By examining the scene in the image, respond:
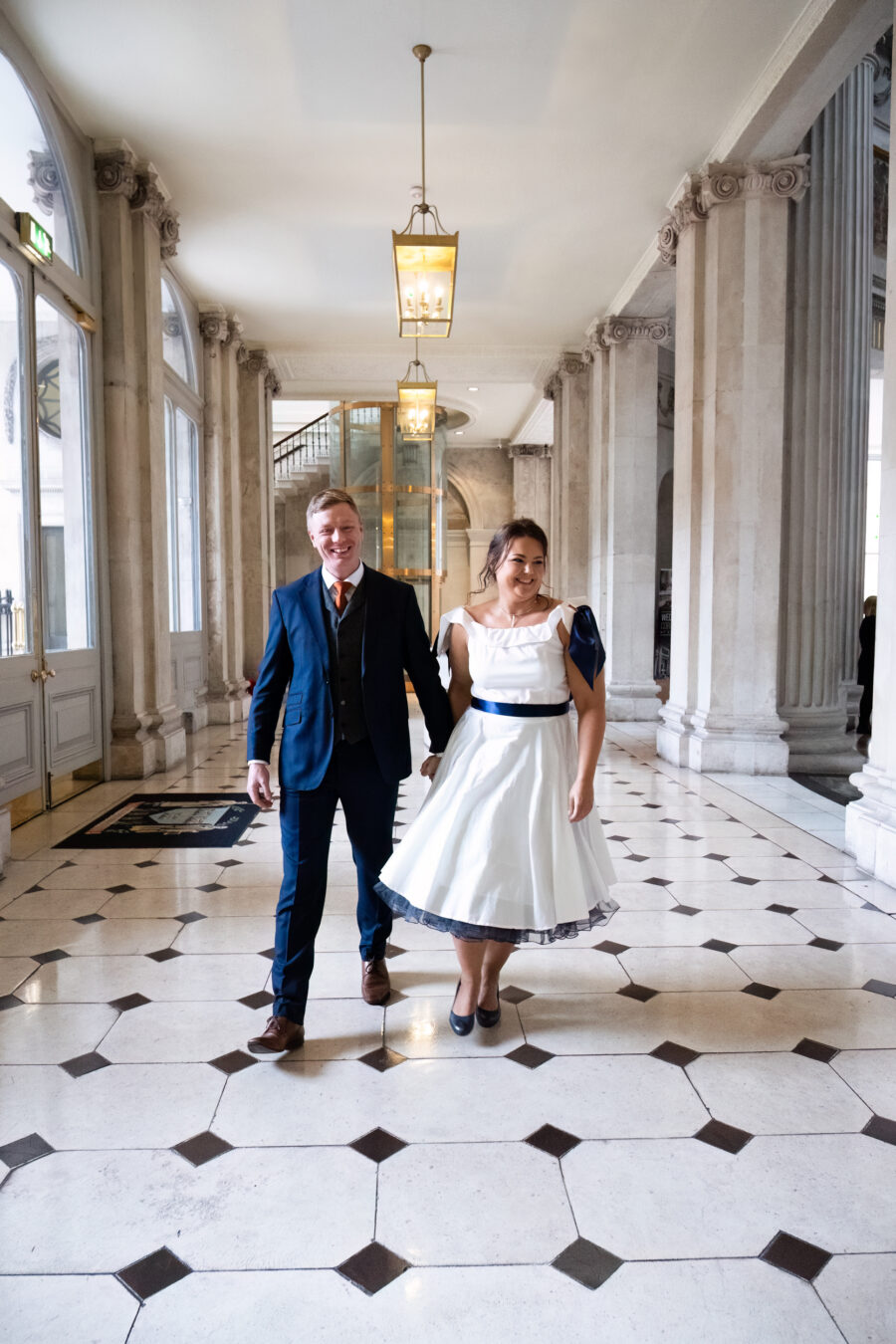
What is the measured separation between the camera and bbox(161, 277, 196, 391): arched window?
33.9 feet

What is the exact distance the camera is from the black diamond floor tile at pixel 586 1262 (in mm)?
1951

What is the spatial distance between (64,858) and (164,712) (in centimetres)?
312

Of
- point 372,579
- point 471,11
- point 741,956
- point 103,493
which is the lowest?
point 741,956

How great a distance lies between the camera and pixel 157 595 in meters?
8.19

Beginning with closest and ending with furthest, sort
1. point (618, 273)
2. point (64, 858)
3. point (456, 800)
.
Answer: point (456, 800) < point (64, 858) < point (618, 273)

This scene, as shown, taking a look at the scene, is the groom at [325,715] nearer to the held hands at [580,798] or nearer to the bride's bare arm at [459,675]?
the bride's bare arm at [459,675]

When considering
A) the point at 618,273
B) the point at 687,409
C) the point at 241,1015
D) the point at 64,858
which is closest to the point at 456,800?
the point at 241,1015

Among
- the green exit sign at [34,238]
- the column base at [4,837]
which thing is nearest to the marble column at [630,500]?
the green exit sign at [34,238]

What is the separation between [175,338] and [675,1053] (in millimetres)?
10207

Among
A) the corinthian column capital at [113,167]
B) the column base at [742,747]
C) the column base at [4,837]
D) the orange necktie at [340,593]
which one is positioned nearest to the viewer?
the orange necktie at [340,593]

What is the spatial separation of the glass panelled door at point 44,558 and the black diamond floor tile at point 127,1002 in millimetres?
2396

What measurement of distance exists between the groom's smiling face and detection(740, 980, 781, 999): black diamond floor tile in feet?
7.31

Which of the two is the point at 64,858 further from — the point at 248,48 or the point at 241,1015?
the point at 248,48

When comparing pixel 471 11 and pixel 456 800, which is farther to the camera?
pixel 471 11
